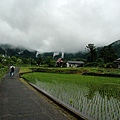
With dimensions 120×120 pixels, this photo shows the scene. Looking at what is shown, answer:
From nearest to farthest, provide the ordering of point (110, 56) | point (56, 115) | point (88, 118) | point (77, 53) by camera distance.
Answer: point (88, 118) → point (56, 115) → point (110, 56) → point (77, 53)

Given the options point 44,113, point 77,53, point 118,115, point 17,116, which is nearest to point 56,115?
point 44,113

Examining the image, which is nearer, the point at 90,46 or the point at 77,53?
the point at 90,46

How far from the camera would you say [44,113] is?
6348 millimetres

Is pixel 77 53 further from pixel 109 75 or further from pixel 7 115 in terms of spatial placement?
pixel 7 115

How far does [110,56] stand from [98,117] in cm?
7259

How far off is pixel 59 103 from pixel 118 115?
2.73 m

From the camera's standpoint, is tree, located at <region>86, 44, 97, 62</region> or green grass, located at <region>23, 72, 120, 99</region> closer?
green grass, located at <region>23, 72, 120, 99</region>

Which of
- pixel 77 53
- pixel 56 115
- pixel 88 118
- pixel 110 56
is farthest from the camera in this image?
pixel 77 53

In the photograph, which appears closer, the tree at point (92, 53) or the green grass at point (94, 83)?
the green grass at point (94, 83)

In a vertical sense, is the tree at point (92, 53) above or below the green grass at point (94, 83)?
above

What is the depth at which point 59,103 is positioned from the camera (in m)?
7.78

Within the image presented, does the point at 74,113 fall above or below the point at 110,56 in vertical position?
below

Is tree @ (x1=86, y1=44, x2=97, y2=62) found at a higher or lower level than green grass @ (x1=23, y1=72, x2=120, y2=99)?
higher

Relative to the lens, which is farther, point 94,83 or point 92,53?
point 92,53
